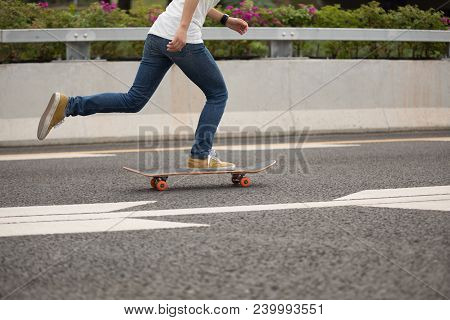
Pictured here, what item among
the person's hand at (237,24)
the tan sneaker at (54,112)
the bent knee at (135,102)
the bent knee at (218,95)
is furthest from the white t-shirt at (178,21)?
the tan sneaker at (54,112)

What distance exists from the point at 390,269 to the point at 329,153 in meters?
5.63

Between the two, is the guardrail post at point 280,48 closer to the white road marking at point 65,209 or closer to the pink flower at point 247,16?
the pink flower at point 247,16

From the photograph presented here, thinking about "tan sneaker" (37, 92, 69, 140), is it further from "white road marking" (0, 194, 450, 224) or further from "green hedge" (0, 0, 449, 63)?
"green hedge" (0, 0, 449, 63)

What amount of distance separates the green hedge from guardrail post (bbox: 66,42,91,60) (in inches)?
13.0

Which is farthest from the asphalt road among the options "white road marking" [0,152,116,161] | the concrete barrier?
the concrete barrier

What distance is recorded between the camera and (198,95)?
456 inches

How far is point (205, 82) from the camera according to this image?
21.7ft

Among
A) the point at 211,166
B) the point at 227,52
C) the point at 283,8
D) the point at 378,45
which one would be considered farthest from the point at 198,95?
the point at 211,166

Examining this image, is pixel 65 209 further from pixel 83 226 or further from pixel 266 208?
pixel 266 208

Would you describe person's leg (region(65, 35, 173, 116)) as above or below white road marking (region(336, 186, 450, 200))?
above

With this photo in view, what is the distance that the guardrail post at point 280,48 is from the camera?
12.1m

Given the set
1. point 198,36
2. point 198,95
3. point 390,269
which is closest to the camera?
point 390,269

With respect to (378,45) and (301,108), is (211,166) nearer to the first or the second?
(301,108)

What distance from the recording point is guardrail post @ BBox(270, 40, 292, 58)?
12133 millimetres
